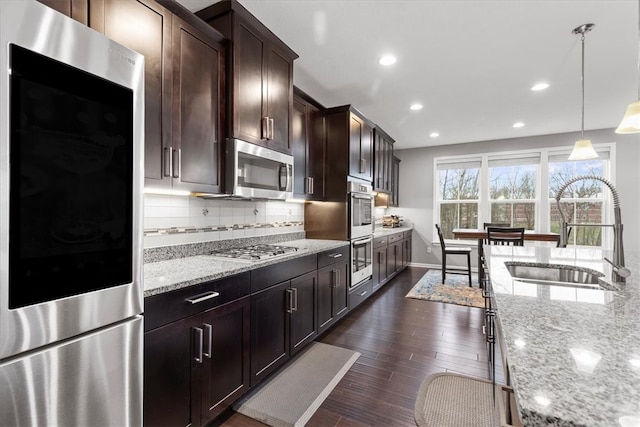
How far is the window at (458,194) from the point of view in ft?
20.1

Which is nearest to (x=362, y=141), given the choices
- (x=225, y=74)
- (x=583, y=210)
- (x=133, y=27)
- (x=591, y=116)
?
(x=225, y=74)

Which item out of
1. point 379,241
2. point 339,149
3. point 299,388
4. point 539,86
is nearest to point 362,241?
point 379,241

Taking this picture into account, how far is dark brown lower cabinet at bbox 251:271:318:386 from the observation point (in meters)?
1.94

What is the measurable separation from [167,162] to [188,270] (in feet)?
2.03

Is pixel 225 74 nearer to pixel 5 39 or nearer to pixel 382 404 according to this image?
pixel 5 39

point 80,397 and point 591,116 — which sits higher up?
point 591,116

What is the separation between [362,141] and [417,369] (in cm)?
269

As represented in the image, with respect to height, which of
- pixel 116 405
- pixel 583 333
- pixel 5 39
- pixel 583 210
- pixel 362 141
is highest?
pixel 362 141

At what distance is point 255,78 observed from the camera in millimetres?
2264

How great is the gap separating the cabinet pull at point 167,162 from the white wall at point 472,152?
556 centimetres

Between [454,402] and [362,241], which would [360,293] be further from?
[454,402]

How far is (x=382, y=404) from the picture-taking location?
194cm

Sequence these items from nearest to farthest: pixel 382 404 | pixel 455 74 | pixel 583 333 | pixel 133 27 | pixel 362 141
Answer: pixel 583 333 < pixel 133 27 < pixel 382 404 < pixel 455 74 < pixel 362 141

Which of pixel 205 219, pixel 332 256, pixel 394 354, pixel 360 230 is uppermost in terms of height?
pixel 205 219
